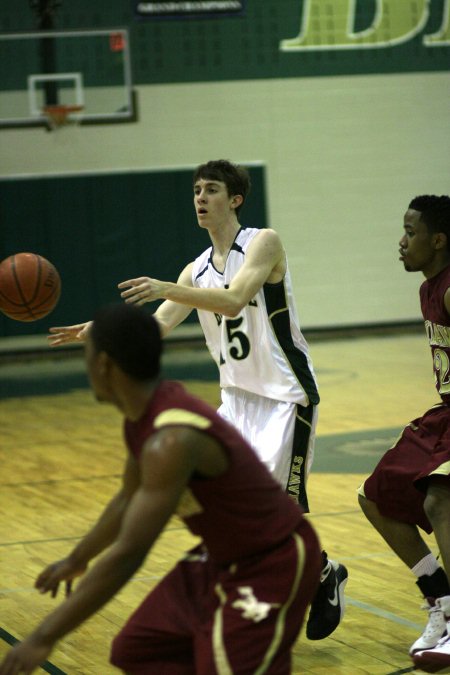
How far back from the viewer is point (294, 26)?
15.9 metres

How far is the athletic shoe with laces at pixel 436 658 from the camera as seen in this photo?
159 inches

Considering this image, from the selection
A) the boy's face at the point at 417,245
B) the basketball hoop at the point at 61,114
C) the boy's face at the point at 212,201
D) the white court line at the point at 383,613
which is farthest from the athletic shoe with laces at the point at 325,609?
the basketball hoop at the point at 61,114

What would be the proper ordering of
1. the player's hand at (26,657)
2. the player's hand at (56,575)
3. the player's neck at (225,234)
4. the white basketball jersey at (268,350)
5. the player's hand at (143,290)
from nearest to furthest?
1. the player's hand at (26,657)
2. the player's hand at (56,575)
3. the player's hand at (143,290)
4. the white basketball jersey at (268,350)
5. the player's neck at (225,234)

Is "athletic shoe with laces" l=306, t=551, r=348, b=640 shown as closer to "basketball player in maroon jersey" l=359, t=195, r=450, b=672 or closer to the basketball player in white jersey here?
the basketball player in white jersey

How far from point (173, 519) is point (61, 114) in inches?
352

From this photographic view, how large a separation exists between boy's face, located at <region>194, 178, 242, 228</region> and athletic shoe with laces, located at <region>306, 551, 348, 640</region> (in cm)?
146

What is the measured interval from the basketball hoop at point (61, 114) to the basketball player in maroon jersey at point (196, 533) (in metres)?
12.3

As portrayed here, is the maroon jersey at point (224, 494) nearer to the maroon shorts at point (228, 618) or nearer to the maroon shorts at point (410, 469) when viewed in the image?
the maroon shorts at point (228, 618)

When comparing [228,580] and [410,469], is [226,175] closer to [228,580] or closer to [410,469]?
[410,469]

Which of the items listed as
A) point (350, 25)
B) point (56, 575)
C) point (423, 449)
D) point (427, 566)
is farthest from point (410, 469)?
point (350, 25)

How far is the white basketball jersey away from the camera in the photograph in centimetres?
459

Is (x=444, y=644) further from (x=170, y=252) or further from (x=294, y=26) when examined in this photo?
(x=294, y=26)

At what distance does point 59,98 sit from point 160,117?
165 cm

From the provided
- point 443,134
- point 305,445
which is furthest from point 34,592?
point 443,134
